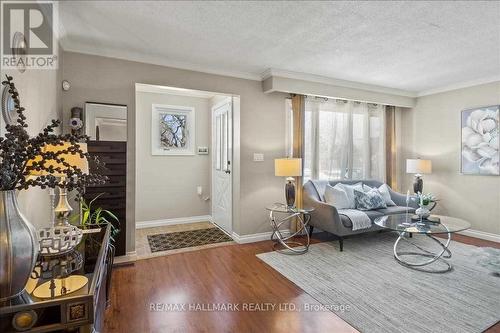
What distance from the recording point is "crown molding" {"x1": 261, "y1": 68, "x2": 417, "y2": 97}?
12.9 ft

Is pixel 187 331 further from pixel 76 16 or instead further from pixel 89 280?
pixel 76 16

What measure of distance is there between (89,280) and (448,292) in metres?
3.00

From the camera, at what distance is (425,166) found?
4746 mm

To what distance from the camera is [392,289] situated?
2600 millimetres

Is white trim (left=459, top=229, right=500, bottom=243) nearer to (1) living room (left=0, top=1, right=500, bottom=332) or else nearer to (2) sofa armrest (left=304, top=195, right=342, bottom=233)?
(1) living room (left=0, top=1, right=500, bottom=332)

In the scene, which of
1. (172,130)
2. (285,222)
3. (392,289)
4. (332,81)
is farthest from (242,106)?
(392,289)

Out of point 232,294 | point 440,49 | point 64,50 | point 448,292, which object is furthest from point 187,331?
point 440,49

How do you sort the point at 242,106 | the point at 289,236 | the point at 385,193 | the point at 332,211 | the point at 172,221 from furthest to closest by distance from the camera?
the point at 172,221 < the point at 385,193 < the point at 289,236 < the point at 242,106 < the point at 332,211

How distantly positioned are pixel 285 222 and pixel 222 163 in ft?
4.93

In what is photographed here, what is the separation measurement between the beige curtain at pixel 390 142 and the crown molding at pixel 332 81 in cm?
40

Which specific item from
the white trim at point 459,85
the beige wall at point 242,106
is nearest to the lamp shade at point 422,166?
the white trim at point 459,85

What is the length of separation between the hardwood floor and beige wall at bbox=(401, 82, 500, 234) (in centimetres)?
308

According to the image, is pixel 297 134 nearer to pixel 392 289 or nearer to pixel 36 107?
pixel 392 289

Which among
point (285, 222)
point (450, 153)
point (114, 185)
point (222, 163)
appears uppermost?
point (450, 153)
